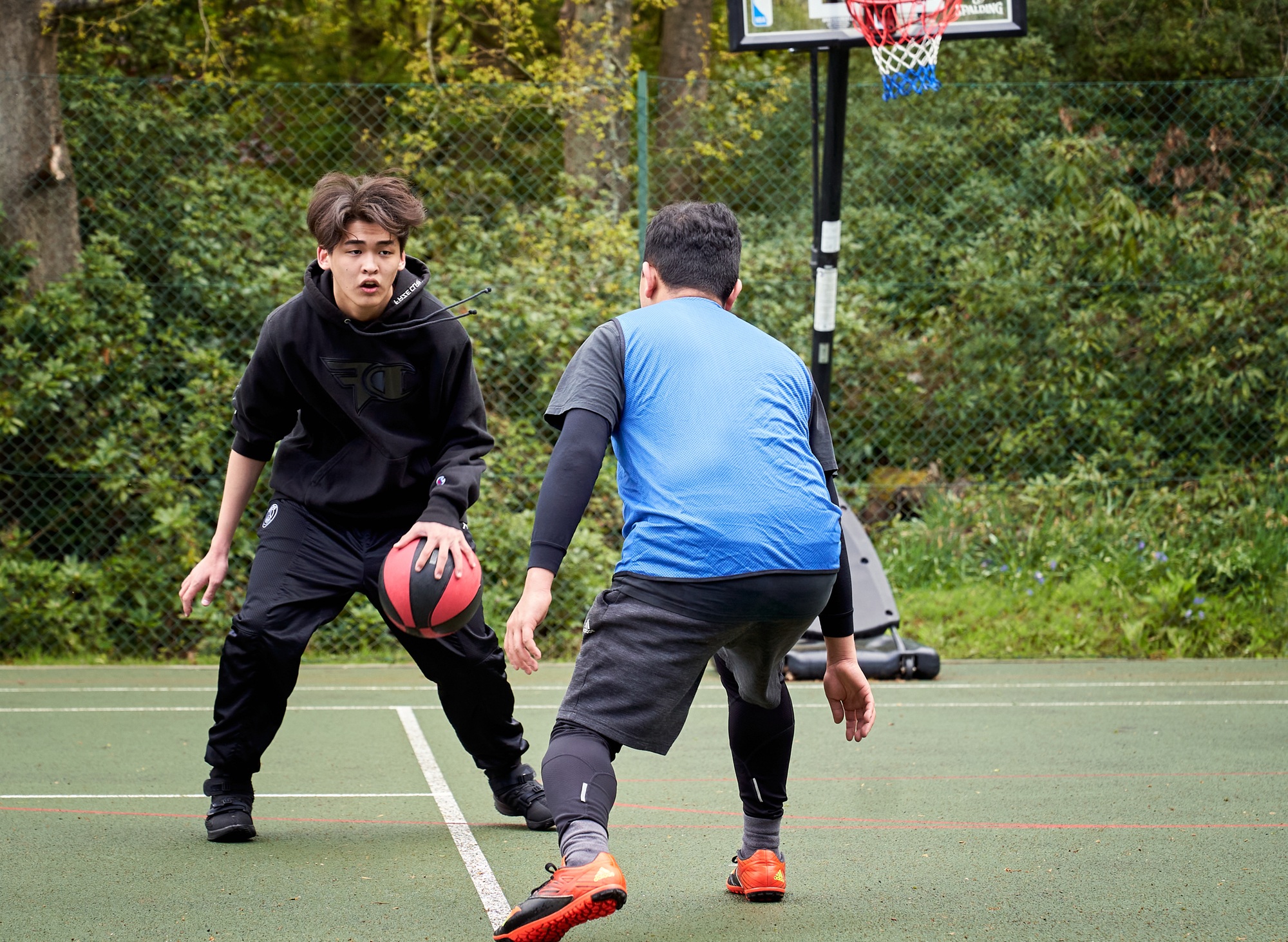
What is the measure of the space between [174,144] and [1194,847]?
765cm

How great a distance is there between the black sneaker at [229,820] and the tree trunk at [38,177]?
5327 mm

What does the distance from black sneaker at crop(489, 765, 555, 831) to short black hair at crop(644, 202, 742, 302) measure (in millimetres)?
1841

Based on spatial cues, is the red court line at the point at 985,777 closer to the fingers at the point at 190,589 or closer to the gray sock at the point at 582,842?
the fingers at the point at 190,589

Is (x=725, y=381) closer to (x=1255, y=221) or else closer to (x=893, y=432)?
(x=893, y=432)

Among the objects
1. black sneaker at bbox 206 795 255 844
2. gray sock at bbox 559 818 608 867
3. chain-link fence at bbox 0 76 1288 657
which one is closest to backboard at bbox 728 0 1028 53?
chain-link fence at bbox 0 76 1288 657

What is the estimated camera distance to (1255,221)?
9188 millimetres

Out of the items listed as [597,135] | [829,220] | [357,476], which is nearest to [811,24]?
[829,220]

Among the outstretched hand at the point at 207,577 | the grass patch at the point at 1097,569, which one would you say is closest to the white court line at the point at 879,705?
the grass patch at the point at 1097,569

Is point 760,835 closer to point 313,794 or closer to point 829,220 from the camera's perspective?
point 313,794

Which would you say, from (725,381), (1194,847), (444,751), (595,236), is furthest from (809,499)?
(595,236)

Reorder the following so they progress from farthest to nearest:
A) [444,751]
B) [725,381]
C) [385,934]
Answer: [444,751] → [385,934] → [725,381]

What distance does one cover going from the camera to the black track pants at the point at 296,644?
153 inches

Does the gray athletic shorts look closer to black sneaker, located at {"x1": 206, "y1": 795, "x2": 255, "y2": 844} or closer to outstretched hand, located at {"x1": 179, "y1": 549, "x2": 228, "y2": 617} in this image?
outstretched hand, located at {"x1": 179, "y1": 549, "x2": 228, "y2": 617}

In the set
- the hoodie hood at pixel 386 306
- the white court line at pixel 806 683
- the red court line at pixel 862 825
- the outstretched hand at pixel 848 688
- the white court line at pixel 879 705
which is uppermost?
the hoodie hood at pixel 386 306
